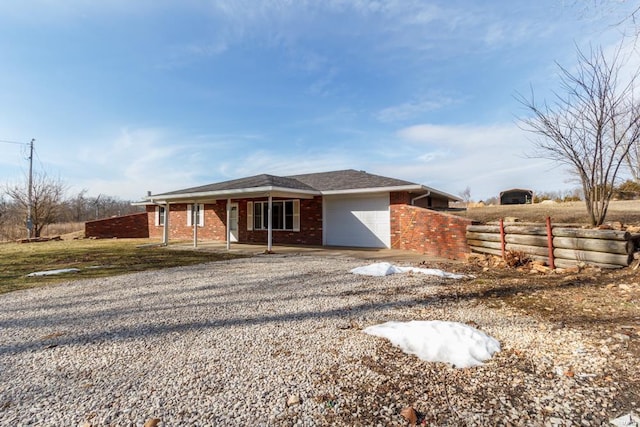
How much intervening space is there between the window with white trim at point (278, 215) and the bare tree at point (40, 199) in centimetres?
1630

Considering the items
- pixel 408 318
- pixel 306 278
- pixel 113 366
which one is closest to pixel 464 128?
pixel 306 278

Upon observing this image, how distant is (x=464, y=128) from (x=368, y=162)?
860cm

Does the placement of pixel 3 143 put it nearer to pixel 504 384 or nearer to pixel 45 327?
pixel 45 327

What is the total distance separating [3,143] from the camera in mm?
23453

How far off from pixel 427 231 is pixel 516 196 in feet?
92.5

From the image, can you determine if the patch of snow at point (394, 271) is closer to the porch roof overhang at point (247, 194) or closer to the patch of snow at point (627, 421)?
the patch of snow at point (627, 421)

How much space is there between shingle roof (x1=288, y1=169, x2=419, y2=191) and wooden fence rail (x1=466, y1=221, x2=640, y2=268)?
3.90 meters

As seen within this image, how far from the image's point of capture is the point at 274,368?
8.70ft

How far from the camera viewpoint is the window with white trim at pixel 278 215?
14492 mm

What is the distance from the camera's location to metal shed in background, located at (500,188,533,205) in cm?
3186

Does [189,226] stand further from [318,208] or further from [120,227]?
[318,208]

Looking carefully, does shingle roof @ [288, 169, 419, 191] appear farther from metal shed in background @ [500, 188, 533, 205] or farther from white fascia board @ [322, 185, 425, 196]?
metal shed in background @ [500, 188, 533, 205]

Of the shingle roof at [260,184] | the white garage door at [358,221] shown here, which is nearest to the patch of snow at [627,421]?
the white garage door at [358,221]

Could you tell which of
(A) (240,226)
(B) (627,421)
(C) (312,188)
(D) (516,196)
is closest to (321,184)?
(C) (312,188)
